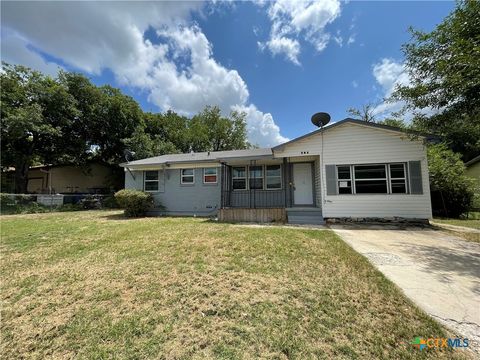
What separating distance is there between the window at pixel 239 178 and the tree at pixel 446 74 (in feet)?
24.5

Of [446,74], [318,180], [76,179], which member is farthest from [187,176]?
[76,179]

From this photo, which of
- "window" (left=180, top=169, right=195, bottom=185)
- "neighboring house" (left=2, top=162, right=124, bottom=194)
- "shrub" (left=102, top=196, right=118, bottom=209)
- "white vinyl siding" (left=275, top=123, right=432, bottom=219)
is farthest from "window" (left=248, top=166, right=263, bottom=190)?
"neighboring house" (left=2, top=162, right=124, bottom=194)

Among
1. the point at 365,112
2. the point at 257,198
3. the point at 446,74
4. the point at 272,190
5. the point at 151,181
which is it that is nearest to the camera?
the point at 446,74

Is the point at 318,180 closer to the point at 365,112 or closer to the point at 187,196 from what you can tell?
the point at 187,196

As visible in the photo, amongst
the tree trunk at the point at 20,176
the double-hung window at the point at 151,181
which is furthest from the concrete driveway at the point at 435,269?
the tree trunk at the point at 20,176

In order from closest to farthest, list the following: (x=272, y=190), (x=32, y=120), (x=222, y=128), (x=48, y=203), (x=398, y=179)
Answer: (x=398, y=179) < (x=272, y=190) < (x=48, y=203) < (x=32, y=120) < (x=222, y=128)

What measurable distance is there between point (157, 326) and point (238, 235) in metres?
4.25

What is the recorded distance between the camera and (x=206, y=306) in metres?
2.85

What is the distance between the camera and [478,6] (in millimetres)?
6086

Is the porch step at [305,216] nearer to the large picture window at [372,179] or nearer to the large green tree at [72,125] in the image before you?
the large picture window at [372,179]

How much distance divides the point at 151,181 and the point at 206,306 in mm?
11596

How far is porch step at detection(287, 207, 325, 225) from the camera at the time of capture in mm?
9398

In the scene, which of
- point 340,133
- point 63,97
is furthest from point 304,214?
point 63,97

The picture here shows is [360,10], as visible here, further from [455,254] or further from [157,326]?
[157,326]
